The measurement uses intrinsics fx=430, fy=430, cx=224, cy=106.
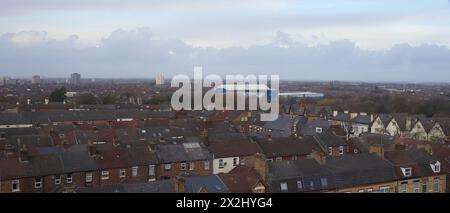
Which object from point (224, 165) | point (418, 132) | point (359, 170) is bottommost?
point (418, 132)

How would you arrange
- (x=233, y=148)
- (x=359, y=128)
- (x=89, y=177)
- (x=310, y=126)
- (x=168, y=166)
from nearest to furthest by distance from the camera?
(x=89, y=177) → (x=168, y=166) → (x=233, y=148) → (x=310, y=126) → (x=359, y=128)

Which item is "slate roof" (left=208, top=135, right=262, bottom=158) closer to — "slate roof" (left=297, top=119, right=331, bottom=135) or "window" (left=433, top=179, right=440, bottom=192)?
"window" (left=433, top=179, right=440, bottom=192)

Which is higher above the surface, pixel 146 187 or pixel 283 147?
pixel 146 187

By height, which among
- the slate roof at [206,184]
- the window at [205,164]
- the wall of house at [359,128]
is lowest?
the wall of house at [359,128]

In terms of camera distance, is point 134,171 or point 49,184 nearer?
point 49,184

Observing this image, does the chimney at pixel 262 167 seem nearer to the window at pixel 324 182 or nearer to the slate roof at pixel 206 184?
the slate roof at pixel 206 184

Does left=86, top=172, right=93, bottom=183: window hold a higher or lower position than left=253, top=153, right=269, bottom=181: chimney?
lower

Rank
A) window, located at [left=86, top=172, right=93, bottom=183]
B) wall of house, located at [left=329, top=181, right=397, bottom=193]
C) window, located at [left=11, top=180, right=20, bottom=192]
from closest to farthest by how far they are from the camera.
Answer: wall of house, located at [left=329, top=181, right=397, bottom=193], window, located at [left=11, top=180, right=20, bottom=192], window, located at [left=86, top=172, right=93, bottom=183]

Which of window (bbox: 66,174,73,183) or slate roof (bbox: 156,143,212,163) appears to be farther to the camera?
slate roof (bbox: 156,143,212,163)

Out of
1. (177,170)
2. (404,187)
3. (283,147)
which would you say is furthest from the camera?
(283,147)

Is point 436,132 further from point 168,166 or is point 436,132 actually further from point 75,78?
point 75,78

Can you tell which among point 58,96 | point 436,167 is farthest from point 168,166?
point 58,96

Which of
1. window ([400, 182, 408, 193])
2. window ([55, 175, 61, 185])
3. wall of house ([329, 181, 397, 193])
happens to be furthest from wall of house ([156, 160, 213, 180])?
window ([400, 182, 408, 193])

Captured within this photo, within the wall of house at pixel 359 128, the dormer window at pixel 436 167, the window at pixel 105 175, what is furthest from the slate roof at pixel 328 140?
the wall of house at pixel 359 128
